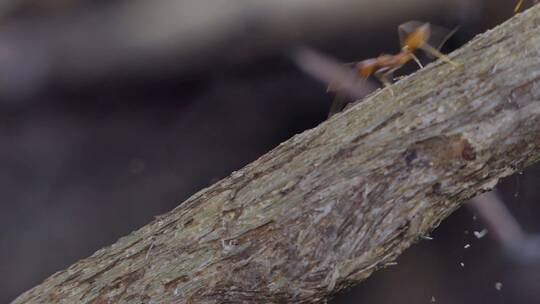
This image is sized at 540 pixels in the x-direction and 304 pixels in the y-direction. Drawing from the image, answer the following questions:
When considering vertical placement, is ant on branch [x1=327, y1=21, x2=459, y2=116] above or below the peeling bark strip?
above

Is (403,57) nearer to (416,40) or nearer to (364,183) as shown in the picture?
(416,40)

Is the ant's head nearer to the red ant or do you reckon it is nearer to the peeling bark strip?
the red ant

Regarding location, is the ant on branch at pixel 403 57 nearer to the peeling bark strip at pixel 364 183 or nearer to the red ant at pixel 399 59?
the red ant at pixel 399 59

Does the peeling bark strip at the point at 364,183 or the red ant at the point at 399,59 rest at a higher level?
the red ant at the point at 399,59

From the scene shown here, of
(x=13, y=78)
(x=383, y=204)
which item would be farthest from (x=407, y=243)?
(x=13, y=78)

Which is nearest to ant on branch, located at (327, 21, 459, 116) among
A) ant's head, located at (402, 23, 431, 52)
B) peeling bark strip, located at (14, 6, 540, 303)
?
ant's head, located at (402, 23, 431, 52)

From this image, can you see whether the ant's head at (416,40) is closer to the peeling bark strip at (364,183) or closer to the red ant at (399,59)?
the red ant at (399,59)

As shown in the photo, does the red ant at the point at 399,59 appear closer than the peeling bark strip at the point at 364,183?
No

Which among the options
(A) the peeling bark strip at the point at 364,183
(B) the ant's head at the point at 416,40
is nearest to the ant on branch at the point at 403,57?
(B) the ant's head at the point at 416,40
